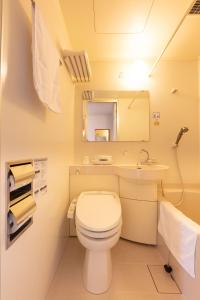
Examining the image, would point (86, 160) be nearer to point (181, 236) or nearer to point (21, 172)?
point (181, 236)

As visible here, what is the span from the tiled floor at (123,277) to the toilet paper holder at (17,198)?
77 centimetres

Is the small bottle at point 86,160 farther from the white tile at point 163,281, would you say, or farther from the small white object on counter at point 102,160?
the white tile at point 163,281

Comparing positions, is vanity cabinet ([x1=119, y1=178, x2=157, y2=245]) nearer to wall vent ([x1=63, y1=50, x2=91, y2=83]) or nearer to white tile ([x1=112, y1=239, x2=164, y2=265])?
white tile ([x1=112, y1=239, x2=164, y2=265])

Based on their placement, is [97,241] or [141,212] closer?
[97,241]

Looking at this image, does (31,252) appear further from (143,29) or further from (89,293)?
(143,29)

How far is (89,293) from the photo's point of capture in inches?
49.7

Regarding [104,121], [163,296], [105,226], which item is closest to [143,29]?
[104,121]

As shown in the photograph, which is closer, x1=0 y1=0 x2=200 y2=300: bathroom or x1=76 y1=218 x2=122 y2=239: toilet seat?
x1=0 y1=0 x2=200 y2=300: bathroom

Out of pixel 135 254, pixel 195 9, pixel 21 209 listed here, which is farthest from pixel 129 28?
pixel 135 254

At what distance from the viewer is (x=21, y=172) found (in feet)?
2.47

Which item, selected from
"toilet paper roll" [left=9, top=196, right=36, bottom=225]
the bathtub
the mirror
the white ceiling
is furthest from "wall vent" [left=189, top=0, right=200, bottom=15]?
"toilet paper roll" [left=9, top=196, right=36, bottom=225]

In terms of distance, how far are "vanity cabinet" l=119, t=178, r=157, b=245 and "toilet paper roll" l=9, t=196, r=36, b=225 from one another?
4.02 feet

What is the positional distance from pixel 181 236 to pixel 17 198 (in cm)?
109

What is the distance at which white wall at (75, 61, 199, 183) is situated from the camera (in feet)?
7.30
